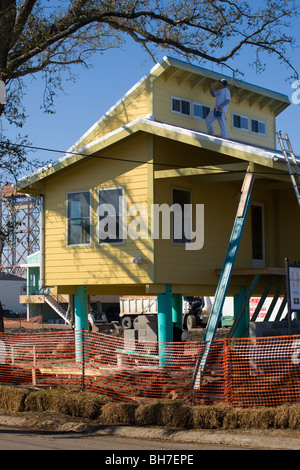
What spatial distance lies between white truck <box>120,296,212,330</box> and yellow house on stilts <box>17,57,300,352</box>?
82.9 feet

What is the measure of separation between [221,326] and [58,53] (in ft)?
102

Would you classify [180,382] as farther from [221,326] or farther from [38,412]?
[221,326]

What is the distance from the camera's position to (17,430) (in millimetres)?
14062

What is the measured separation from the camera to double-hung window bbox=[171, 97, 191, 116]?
22844 mm

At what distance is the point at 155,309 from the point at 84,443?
38.0 m

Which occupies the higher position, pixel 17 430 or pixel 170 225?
pixel 170 225

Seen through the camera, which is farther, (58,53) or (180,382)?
(58,53)

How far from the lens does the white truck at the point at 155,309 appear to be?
161 ft

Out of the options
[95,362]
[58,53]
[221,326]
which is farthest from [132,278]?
[221,326]

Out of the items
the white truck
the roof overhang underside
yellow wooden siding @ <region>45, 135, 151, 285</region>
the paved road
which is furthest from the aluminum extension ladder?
the white truck

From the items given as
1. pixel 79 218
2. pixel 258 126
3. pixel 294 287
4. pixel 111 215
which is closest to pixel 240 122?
pixel 258 126

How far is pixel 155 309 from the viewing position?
165ft

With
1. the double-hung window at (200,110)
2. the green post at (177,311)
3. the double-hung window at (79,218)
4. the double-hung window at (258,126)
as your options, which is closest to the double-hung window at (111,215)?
the double-hung window at (79,218)

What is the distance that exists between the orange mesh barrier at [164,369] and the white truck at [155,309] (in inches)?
1117
